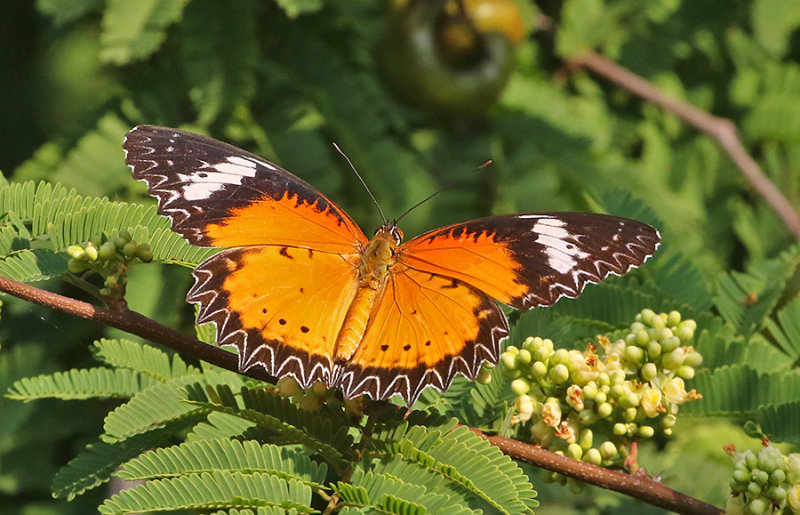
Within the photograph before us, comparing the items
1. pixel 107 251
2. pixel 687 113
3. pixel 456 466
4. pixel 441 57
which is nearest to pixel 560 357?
pixel 456 466

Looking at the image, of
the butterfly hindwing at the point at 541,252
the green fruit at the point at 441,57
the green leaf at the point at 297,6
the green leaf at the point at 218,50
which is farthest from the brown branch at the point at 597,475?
the green fruit at the point at 441,57

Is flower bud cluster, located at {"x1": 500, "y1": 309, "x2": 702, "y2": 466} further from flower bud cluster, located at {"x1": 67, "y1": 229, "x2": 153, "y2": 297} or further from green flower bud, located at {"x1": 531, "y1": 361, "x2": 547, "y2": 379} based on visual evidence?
flower bud cluster, located at {"x1": 67, "y1": 229, "x2": 153, "y2": 297}

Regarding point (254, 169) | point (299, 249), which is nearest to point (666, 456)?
point (299, 249)

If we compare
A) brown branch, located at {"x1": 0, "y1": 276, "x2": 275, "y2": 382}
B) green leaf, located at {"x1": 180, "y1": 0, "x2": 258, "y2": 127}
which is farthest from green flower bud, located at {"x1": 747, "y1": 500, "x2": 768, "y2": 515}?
green leaf, located at {"x1": 180, "y1": 0, "x2": 258, "y2": 127}

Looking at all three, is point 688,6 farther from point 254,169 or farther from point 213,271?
point 213,271

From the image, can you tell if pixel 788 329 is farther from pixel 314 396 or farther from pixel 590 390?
pixel 314 396
